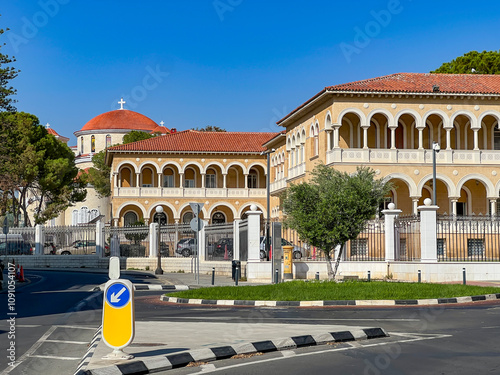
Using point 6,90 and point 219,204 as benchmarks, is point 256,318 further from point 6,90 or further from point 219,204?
point 219,204

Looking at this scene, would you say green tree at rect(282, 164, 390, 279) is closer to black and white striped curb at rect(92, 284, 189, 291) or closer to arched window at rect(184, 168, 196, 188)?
black and white striped curb at rect(92, 284, 189, 291)

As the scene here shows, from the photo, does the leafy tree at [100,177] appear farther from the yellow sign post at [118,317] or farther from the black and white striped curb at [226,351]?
the yellow sign post at [118,317]

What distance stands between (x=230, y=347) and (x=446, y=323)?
16.7ft

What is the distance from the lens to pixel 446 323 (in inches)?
519

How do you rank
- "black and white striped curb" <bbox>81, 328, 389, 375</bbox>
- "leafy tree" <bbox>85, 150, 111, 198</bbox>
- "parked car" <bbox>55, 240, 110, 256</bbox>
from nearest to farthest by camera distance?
"black and white striped curb" <bbox>81, 328, 389, 375</bbox> → "parked car" <bbox>55, 240, 110, 256</bbox> → "leafy tree" <bbox>85, 150, 111, 198</bbox>

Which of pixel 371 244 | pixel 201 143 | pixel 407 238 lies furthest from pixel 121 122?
pixel 407 238

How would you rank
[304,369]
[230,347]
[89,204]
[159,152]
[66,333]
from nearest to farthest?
[304,369]
[230,347]
[66,333]
[159,152]
[89,204]

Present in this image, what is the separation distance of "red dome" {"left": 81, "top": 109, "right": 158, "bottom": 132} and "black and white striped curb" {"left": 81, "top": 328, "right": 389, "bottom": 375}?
97466mm

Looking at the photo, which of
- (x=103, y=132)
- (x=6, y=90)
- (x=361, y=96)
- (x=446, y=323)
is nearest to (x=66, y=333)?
(x=446, y=323)

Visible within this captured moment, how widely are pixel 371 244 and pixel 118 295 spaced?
20225 millimetres

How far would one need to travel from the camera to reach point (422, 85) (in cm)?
4650

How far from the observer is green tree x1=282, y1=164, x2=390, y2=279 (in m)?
24.8

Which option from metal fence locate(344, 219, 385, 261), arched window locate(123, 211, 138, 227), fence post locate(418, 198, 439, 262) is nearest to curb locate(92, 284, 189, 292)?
metal fence locate(344, 219, 385, 261)

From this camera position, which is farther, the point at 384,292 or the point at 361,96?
the point at 361,96
